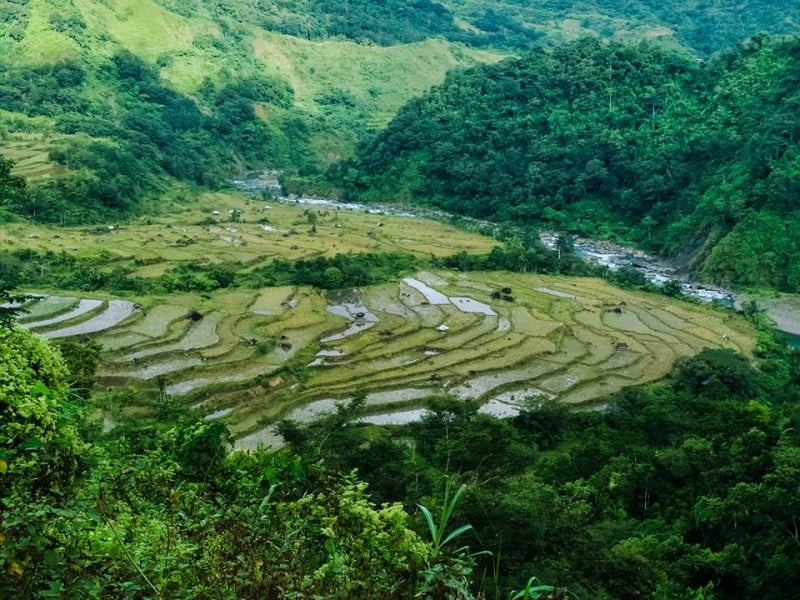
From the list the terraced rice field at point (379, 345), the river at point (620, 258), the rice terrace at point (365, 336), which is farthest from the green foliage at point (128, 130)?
the terraced rice field at point (379, 345)

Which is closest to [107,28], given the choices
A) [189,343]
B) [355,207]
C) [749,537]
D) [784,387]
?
[355,207]

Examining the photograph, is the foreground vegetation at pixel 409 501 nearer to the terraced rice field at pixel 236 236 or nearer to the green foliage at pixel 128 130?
the terraced rice field at pixel 236 236

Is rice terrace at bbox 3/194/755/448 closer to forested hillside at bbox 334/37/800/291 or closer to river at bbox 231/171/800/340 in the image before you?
river at bbox 231/171/800/340

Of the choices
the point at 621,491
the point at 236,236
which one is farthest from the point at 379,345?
the point at 236,236

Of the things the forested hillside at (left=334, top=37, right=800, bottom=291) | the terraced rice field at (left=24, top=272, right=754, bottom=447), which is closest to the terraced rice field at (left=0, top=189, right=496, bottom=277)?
the terraced rice field at (left=24, top=272, right=754, bottom=447)

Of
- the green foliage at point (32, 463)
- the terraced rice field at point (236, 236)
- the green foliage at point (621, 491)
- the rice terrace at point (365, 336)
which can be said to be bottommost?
the terraced rice field at point (236, 236)

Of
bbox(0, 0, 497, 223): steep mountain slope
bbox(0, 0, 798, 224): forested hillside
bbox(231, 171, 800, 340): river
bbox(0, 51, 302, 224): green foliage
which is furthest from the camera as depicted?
bbox(0, 0, 798, 224): forested hillside

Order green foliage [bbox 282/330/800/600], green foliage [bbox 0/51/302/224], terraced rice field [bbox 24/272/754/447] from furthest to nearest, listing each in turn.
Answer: green foliage [bbox 0/51/302/224]
terraced rice field [bbox 24/272/754/447]
green foliage [bbox 282/330/800/600]
